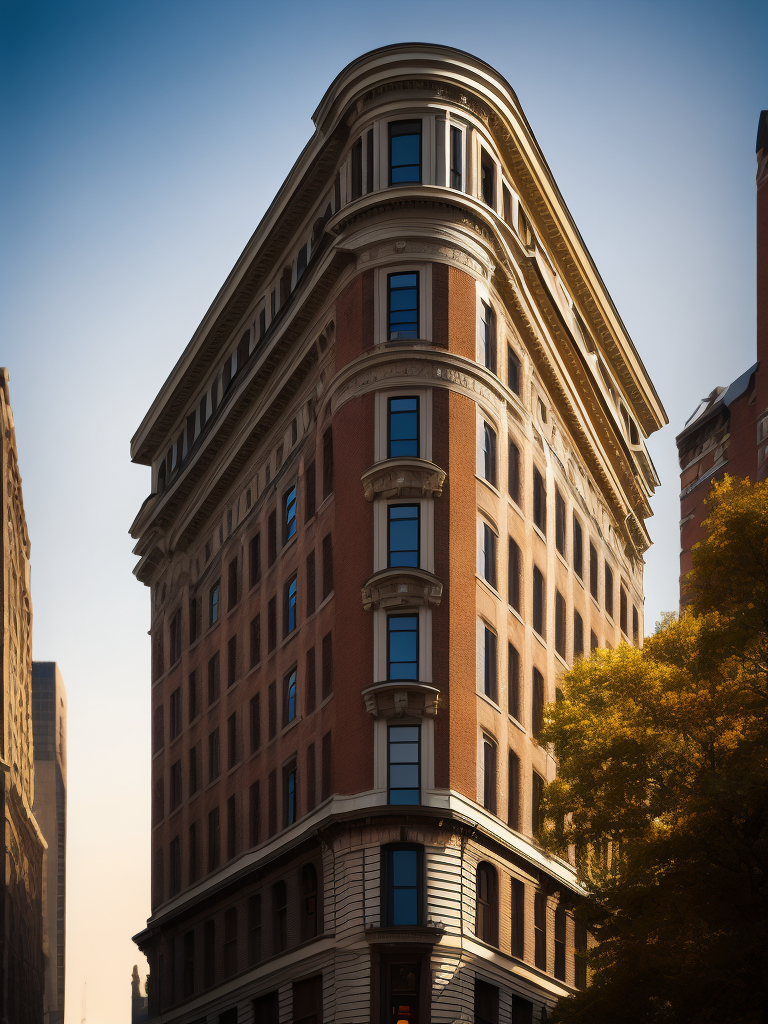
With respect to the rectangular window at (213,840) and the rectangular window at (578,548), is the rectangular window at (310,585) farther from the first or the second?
the rectangular window at (578,548)

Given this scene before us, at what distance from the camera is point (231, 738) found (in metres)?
75.2

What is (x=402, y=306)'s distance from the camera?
6234cm

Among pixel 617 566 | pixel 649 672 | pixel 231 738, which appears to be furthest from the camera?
pixel 617 566

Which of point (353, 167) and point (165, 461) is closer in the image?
point (353, 167)

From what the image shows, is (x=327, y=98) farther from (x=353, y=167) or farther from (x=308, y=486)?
(x=308, y=486)

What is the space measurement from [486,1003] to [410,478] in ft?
64.1

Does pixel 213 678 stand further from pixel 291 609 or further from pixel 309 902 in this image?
pixel 309 902

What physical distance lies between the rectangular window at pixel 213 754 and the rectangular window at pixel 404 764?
23048 mm

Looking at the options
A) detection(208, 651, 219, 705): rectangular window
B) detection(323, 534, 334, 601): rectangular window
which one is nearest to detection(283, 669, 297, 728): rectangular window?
detection(323, 534, 334, 601): rectangular window

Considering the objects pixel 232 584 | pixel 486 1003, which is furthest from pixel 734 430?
pixel 486 1003

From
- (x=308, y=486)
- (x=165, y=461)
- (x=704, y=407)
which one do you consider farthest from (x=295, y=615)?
(x=704, y=407)

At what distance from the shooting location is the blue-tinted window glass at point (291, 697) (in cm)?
6606

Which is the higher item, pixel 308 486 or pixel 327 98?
pixel 327 98

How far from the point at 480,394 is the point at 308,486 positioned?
31.9ft
